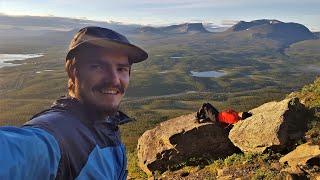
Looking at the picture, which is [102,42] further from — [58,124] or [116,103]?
[58,124]

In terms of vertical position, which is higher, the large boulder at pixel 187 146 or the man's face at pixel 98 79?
the man's face at pixel 98 79

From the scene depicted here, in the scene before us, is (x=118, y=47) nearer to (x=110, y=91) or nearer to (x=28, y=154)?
(x=110, y=91)

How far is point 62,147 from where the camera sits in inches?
102

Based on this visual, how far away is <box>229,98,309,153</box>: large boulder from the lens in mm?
15742

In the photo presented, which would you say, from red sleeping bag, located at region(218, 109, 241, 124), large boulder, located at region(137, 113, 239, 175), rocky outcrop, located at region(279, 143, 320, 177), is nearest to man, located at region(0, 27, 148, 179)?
rocky outcrop, located at region(279, 143, 320, 177)

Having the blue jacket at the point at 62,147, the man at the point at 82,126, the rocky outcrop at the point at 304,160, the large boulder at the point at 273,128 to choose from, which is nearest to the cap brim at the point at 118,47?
the man at the point at 82,126

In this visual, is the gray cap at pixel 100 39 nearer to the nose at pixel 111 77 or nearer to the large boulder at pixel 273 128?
the nose at pixel 111 77

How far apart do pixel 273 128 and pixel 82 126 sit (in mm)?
13787

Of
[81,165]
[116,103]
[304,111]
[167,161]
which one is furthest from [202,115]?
[81,165]

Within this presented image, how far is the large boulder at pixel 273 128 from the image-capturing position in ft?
51.6

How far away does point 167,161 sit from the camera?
61.4 ft

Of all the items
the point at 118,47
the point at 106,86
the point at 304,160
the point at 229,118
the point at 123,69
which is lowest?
the point at 229,118

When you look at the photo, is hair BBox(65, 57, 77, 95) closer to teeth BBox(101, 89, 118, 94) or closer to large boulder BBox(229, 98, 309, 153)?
teeth BBox(101, 89, 118, 94)

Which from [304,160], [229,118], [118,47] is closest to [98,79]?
[118,47]
